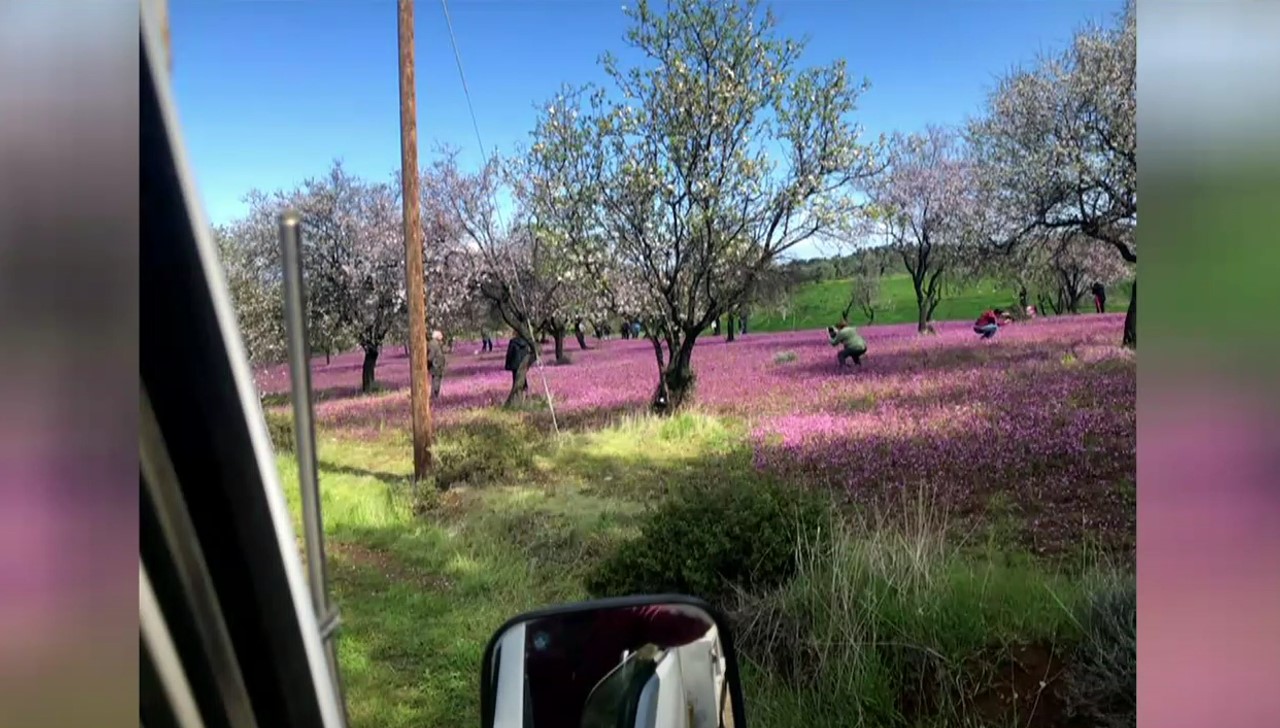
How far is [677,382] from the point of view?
7.44 feet

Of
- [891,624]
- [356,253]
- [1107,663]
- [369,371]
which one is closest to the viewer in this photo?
[1107,663]

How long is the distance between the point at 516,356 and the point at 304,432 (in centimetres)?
131

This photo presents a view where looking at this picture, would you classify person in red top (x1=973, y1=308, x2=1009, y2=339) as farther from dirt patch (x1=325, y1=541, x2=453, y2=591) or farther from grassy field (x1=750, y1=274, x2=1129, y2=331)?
dirt patch (x1=325, y1=541, x2=453, y2=591)

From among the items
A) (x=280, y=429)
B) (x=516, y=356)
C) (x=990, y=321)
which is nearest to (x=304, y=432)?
(x=280, y=429)

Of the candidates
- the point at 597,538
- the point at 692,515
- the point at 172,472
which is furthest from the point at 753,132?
the point at 172,472

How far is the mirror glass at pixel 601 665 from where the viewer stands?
3.28ft

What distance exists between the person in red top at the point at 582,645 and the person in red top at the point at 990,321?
1.38 m

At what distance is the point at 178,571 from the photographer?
0.79 m

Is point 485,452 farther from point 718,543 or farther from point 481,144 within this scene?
point 481,144

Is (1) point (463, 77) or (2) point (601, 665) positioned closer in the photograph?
(2) point (601, 665)

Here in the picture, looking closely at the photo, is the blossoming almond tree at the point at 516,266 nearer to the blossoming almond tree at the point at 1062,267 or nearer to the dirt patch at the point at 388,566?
the dirt patch at the point at 388,566

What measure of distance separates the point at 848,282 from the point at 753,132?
515 millimetres

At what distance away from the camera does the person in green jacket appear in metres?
2.14
